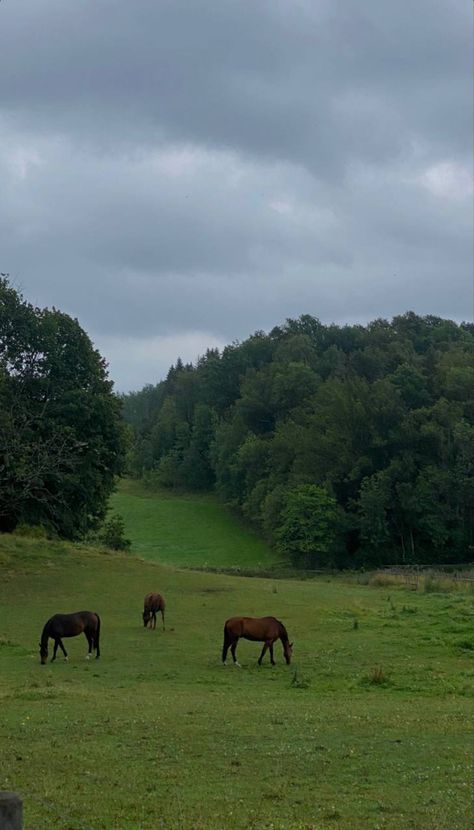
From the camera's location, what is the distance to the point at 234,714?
1560 cm

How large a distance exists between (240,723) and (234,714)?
1.05 m

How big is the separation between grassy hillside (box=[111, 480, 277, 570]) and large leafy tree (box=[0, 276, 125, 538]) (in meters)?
28.9

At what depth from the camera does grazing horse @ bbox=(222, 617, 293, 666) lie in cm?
2377

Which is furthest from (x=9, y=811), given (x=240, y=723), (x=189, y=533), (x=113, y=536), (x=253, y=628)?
(x=189, y=533)

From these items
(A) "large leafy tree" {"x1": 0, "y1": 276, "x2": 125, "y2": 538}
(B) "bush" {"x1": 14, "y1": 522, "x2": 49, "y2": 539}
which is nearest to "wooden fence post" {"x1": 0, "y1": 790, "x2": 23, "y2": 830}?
(A) "large leafy tree" {"x1": 0, "y1": 276, "x2": 125, "y2": 538}

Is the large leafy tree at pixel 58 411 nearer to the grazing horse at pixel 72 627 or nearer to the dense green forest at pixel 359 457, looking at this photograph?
the dense green forest at pixel 359 457

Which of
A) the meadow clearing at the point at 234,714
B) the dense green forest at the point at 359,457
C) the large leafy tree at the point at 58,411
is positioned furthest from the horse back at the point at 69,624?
the dense green forest at the point at 359,457

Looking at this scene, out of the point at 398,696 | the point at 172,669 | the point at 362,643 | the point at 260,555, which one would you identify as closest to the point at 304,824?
the point at 398,696

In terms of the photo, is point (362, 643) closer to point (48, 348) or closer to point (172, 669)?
point (172, 669)

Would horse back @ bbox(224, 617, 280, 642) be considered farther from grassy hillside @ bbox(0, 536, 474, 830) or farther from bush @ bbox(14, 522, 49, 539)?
bush @ bbox(14, 522, 49, 539)

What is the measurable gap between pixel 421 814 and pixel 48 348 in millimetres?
42772

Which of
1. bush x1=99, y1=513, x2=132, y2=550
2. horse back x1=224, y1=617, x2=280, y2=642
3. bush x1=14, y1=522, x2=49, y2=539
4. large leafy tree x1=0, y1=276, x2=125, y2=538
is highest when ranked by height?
large leafy tree x1=0, y1=276, x2=125, y2=538

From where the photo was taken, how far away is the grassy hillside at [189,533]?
281 ft

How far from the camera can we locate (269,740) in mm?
13227
